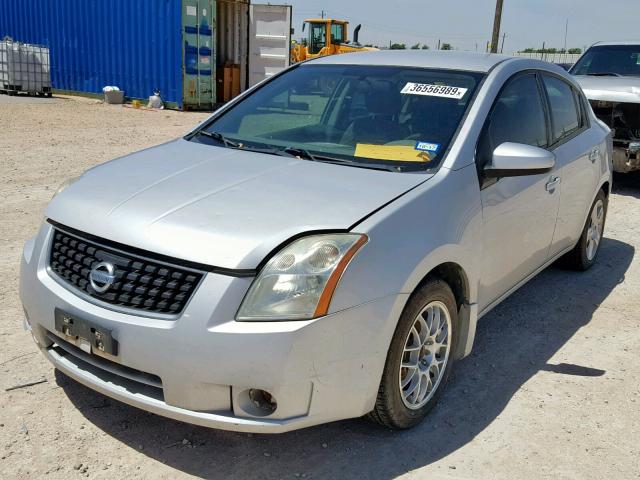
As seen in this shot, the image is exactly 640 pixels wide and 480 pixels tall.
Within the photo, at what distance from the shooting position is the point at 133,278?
2.56 m

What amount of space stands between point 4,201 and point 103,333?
188 inches

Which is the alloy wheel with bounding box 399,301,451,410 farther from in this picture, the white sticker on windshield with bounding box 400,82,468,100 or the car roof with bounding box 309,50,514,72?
the car roof with bounding box 309,50,514,72

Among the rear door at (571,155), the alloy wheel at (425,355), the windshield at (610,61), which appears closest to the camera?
the alloy wheel at (425,355)

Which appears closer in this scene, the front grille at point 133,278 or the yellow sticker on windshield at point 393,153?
the front grille at point 133,278

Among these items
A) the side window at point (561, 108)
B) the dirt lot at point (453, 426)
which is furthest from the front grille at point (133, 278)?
the side window at point (561, 108)

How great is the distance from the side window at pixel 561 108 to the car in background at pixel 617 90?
3862mm

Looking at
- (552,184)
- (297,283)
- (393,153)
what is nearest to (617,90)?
(552,184)

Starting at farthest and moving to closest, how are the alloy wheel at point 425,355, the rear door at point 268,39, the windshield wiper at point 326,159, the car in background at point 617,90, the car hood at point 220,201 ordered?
the rear door at point 268,39, the car in background at point 617,90, the windshield wiper at point 326,159, the alloy wheel at point 425,355, the car hood at point 220,201

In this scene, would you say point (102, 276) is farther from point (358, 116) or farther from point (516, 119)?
point (516, 119)

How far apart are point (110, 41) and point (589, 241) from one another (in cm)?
1551

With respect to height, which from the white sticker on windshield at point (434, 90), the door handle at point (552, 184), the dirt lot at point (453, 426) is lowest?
the dirt lot at point (453, 426)

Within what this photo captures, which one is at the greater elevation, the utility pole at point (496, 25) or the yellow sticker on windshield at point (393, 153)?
the utility pole at point (496, 25)

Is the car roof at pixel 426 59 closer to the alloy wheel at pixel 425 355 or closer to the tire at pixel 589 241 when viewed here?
the alloy wheel at pixel 425 355

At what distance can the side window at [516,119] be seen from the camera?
3.50 metres
